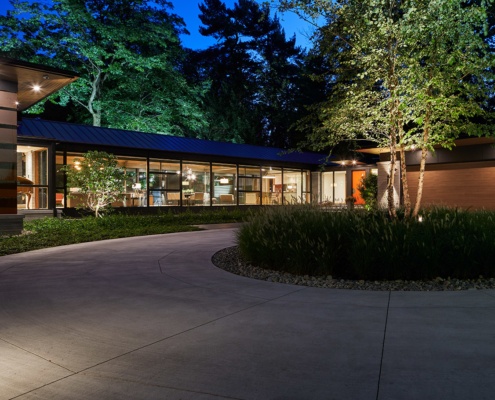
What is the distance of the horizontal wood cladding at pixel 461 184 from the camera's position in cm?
1712

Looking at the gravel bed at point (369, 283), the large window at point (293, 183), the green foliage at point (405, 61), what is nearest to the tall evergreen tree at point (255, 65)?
the large window at point (293, 183)

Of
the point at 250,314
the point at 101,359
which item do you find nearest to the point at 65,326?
the point at 101,359

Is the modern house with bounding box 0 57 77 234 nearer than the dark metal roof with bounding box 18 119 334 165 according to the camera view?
Yes

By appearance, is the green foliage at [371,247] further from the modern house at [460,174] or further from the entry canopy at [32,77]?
the modern house at [460,174]

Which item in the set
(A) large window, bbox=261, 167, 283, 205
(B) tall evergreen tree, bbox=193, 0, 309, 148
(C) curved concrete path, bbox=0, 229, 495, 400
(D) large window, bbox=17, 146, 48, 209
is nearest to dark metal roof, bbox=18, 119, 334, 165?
(D) large window, bbox=17, 146, 48, 209

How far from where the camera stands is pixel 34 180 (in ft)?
57.3

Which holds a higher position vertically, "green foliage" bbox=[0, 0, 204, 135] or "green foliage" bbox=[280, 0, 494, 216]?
"green foliage" bbox=[0, 0, 204, 135]

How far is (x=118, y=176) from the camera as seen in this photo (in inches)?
679

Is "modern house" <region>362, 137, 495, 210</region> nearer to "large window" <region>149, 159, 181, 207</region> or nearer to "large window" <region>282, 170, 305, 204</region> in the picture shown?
"large window" <region>149, 159, 181, 207</region>

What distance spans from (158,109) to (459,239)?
28.9 m

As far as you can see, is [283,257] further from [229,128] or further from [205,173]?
[229,128]

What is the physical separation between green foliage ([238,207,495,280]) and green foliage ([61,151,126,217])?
32.5ft

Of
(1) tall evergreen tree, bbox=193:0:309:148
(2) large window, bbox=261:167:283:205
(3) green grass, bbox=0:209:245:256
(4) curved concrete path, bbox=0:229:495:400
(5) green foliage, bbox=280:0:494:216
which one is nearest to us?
(4) curved concrete path, bbox=0:229:495:400

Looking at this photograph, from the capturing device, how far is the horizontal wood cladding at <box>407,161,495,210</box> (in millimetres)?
17125
